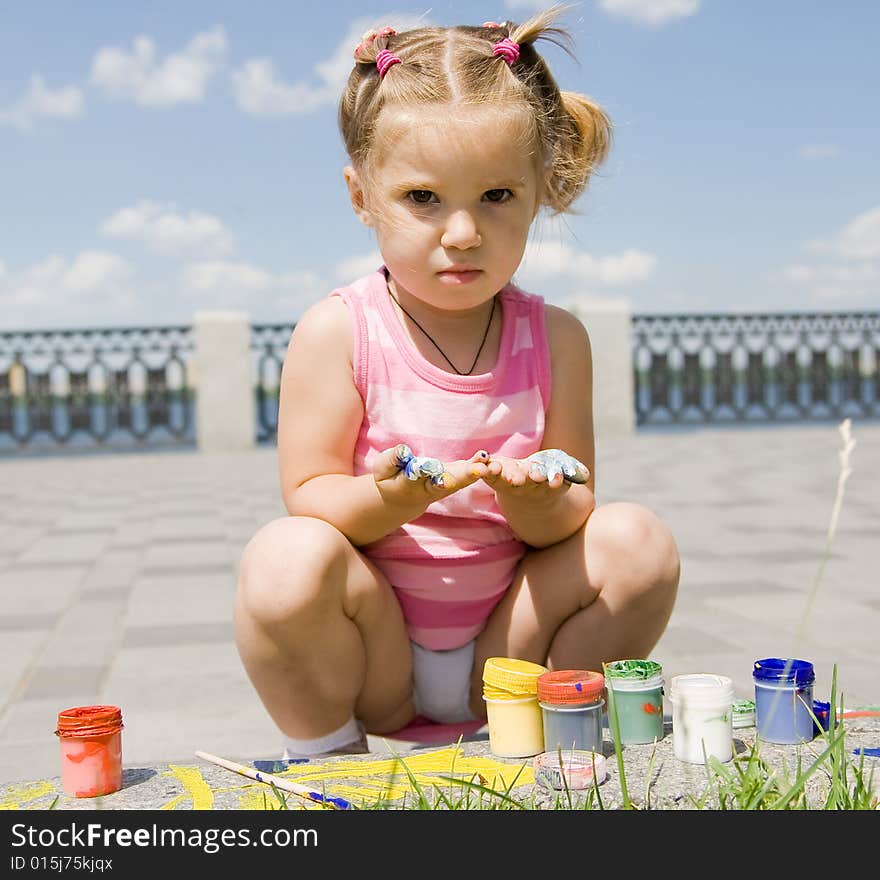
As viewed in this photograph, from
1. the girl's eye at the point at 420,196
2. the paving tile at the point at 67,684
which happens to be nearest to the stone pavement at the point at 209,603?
the paving tile at the point at 67,684

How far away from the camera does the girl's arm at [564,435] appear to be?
1.83 meters

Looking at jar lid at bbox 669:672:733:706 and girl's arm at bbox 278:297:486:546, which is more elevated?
girl's arm at bbox 278:297:486:546

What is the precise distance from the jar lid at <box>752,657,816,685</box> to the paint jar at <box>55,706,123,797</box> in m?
0.96

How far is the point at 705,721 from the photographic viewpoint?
1.55m

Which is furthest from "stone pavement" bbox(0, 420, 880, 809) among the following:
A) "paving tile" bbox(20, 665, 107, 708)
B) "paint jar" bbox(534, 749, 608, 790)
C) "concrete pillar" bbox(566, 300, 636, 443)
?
"concrete pillar" bbox(566, 300, 636, 443)

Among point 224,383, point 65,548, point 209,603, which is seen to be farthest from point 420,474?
point 224,383

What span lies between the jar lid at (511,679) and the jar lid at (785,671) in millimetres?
338

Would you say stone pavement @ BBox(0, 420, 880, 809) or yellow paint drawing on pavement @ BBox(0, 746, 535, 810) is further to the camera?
stone pavement @ BBox(0, 420, 880, 809)

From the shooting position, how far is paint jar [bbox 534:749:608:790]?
1.46m

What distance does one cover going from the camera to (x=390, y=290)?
200 cm

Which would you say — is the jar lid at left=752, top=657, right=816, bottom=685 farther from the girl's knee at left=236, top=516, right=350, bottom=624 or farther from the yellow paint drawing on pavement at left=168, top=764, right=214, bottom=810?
the yellow paint drawing on pavement at left=168, top=764, right=214, bottom=810

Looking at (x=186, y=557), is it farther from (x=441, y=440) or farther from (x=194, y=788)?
(x=194, y=788)

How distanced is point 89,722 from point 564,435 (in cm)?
95
